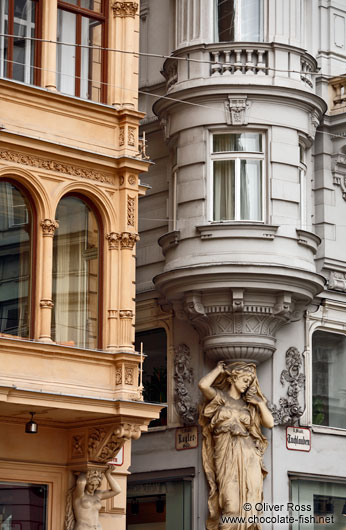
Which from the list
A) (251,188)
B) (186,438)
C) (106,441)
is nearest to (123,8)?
(251,188)

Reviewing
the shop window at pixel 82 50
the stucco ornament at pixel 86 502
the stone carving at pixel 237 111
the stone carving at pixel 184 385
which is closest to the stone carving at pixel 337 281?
the stone carving at pixel 184 385

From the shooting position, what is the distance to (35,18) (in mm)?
27656

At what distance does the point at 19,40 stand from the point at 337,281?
412 inches

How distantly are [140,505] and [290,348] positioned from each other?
5298 mm

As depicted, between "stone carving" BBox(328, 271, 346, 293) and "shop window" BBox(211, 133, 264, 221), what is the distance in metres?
2.75

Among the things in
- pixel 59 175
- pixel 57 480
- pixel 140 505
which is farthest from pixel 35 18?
pixel 140 505

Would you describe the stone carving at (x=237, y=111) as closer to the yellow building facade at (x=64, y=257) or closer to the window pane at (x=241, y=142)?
the window pane at (x=241, y=142)

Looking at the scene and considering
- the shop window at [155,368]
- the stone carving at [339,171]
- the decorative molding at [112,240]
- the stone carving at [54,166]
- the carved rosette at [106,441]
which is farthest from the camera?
the stone carving at [339,171]

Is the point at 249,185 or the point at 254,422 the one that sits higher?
the point at 249,185

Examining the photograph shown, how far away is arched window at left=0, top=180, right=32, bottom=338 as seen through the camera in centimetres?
2630

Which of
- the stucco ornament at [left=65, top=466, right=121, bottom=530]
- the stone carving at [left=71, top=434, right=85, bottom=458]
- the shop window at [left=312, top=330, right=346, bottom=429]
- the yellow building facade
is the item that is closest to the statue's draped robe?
the shop window at [left=312, top=330, right=346, bottom=429]

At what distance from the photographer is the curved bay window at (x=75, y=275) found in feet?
88.7

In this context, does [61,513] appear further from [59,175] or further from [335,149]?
[335,149]

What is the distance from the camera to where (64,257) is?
89.7ft
